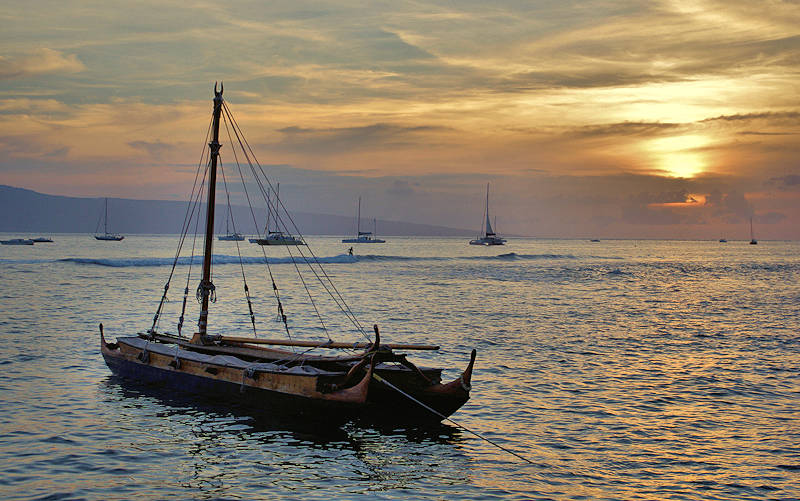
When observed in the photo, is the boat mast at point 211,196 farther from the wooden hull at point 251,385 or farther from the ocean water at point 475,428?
the ocean water at point 475,428

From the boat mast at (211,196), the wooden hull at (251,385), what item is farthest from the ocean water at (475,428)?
the boat mast at (211,196)

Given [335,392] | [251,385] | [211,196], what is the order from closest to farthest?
[335,392]
[251,385]
[211,196]

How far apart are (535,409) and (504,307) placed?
118 feet

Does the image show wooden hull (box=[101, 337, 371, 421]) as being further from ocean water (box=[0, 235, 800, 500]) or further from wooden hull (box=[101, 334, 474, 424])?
ocean water (box=[0, 235, 800, 500])

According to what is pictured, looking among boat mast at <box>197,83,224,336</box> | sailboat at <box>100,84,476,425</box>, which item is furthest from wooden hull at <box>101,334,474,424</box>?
boat mast at <box>197,83,224,336</box>

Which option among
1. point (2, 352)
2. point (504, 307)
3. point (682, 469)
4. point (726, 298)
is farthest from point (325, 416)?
point (726, 298)

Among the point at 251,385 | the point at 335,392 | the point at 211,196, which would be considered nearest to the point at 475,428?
the point at 335,392

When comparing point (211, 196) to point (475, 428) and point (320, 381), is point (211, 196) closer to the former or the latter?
point (320, 381)

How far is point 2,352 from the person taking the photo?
30.2 meters

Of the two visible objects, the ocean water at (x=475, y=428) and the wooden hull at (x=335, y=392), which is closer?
the ocean water at (x=475, y=428)

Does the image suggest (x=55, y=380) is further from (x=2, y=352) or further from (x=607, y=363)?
(x=607, y=363)

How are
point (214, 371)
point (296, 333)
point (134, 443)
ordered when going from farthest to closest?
point (296, 333) < point (214, 371) < point (134, 443)

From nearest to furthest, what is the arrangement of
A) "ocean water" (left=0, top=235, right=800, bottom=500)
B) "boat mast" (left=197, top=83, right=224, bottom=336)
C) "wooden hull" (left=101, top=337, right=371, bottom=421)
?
1. "ocean water" (left=0, top=235, right=800, bottom=500)
2. "wooden hull" (left=101, top=337, right=371, bottom=421)
3. "boat mast" (left=197, top=83, right=224, bottom=336)

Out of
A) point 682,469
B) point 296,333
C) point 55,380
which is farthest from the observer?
point 296,333
